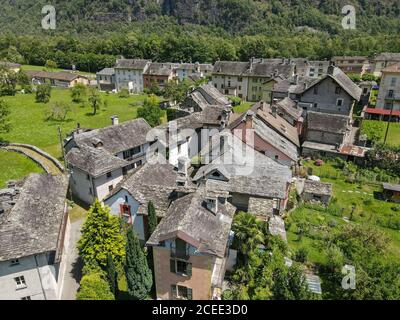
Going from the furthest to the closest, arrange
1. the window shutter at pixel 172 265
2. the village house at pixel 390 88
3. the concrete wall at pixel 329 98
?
1. the village house at pixel 390 88
2. the concrete wall at pixel 329 98
3. the window shutter at pixel 172 265

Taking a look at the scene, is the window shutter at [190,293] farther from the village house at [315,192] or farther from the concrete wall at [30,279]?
the village house at [315,192]

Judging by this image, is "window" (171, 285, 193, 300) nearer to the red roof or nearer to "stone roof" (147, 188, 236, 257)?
"stone roof" (147, 188, 236, 257)

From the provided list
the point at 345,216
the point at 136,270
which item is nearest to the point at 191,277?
the point at 136,270

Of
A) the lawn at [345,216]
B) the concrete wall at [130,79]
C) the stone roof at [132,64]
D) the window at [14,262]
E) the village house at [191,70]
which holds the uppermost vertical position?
the stone roof at [132,64]

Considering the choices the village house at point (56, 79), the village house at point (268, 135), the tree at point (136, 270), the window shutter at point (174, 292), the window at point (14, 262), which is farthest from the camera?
the village house at point (56, 79)

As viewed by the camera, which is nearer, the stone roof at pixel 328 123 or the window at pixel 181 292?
the window at pixel 181 292

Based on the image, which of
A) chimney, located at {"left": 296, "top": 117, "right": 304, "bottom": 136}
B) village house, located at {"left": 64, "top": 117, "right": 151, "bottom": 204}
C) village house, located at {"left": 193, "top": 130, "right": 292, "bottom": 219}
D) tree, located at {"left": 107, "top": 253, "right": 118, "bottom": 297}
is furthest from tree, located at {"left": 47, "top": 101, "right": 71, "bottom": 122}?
tree, located at {"left": 107, "top": 253, "right": 118, "bottom": 297}

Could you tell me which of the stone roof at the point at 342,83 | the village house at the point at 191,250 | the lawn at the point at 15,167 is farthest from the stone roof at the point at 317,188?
the lawn at the point at 15,167

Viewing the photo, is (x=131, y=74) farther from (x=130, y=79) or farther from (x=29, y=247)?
(x=29, y=247)
